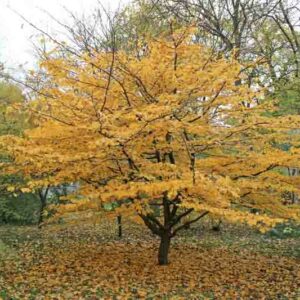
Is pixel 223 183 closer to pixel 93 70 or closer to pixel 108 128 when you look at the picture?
pixel 108 128

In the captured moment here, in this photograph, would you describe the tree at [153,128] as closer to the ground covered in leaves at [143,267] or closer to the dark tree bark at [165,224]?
the dark tree bark at [165,224]

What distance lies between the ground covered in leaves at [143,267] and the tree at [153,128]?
125cm

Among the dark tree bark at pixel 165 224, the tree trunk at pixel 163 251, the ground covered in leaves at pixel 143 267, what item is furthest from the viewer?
the tree trunk at pixel 163 251

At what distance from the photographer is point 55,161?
6184 mm

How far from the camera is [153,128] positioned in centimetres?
614

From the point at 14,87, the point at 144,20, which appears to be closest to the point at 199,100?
the point at 144,20

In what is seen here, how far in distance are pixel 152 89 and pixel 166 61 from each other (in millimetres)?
498

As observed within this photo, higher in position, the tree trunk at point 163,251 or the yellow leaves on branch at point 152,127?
the yellow leaves on branch at point 152,127

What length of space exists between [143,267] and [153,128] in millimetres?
3465

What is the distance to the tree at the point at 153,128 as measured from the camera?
613 cm

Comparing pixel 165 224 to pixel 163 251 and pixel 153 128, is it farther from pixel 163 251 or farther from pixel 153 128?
pixel 153 128

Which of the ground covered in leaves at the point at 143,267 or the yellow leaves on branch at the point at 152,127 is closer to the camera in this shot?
the yellow leaves on branch at the point at 152,127

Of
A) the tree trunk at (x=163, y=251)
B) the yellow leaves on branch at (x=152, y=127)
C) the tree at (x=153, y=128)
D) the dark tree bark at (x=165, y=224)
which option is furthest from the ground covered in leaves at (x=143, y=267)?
the yellow leaves on branch at (x=152, y=127)

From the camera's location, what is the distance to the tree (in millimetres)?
6133
